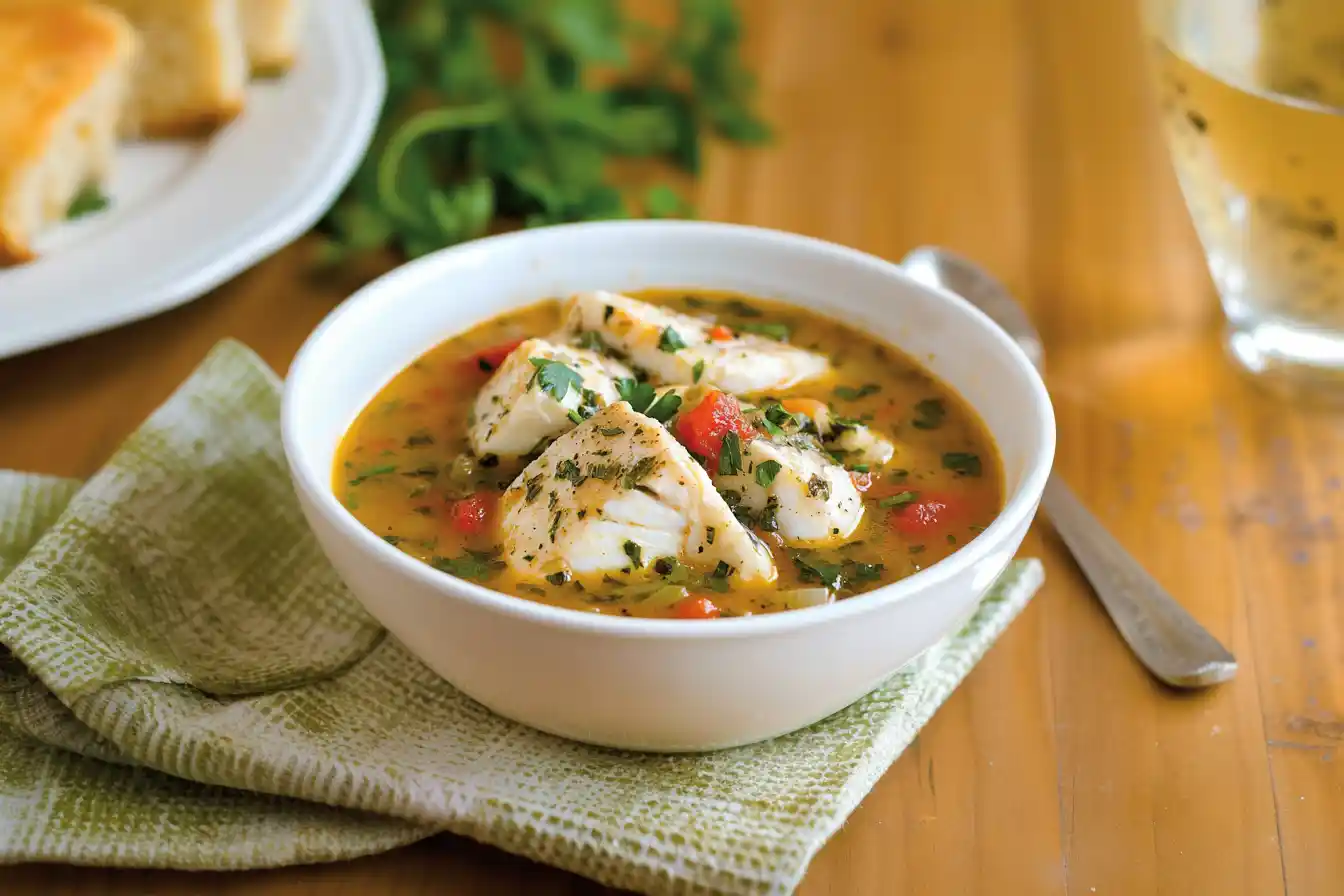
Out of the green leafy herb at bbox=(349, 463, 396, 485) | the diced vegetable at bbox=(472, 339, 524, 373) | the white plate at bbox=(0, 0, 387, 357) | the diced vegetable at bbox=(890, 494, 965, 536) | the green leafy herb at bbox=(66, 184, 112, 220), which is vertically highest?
the green leafy herb at bbox=(349, 463, 396, 485)

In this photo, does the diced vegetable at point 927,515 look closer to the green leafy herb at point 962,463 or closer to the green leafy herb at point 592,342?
the green leafy herb at point 962,463

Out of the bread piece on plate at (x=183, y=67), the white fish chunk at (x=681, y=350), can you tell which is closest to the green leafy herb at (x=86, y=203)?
the bread piece on plate at (x=183, y=67)

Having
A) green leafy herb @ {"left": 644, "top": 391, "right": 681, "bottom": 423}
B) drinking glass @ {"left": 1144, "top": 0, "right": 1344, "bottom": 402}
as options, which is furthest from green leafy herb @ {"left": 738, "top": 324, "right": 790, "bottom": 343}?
drinking glass @ {"left": 1144, "top": 0, "right": 1344, "bottom": 402}

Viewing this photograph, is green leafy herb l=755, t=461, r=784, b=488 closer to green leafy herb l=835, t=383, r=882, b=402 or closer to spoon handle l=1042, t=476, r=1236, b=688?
green leafy herb l=835, t=383, r=882, b=402

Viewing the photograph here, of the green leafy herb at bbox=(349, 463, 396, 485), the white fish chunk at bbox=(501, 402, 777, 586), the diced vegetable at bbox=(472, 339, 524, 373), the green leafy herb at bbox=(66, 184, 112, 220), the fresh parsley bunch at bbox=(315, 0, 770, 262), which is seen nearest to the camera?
the white fish chunk at bbox=(501, 402, 777, 586)

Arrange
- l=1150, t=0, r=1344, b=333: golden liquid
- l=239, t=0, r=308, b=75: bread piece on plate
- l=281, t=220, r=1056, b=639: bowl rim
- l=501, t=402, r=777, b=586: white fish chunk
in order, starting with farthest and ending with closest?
1. l=239, t=0, r=308, b=75: bread piece on plate
2. l=1150, t=0, r=1344, b=333: golden liquid
3. l=501, t=402, r=777, b=586: white fish chunk
4. l=281, t=220, r=1056, b=639: bowl rim
